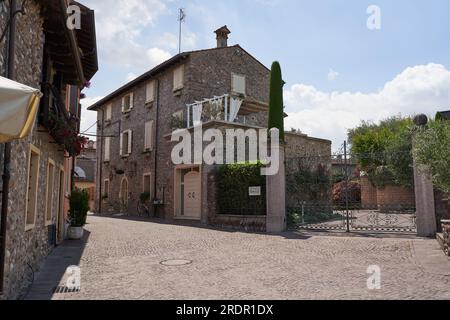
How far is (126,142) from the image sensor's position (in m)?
24.2

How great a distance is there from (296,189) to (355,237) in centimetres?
611

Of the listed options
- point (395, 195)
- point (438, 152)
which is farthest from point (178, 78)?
point (438, 152)

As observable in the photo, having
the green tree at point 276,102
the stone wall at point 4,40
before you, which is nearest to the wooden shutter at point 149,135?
the green tree at point 276,102

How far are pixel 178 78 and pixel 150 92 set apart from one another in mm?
3186

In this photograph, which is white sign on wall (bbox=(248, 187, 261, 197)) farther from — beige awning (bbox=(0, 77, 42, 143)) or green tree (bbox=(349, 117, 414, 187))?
beige awning (bbox=(0, 77, 42, 143))

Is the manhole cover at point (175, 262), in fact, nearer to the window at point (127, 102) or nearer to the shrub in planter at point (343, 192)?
the window at point (127, 102)

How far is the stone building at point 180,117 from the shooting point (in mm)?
17578

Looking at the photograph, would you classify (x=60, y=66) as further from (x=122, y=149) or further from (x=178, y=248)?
(x=122, y=149)

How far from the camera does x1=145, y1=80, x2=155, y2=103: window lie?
70.0ft

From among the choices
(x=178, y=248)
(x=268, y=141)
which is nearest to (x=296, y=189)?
(x=268, y=141)

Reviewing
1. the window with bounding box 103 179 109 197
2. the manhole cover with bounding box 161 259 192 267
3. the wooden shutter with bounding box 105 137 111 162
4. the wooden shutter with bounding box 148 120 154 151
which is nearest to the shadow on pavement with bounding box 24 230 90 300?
the manhole cover with bounding box 161 259 192 267

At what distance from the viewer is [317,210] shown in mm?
15664

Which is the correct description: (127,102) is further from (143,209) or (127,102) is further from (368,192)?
(368,192)
